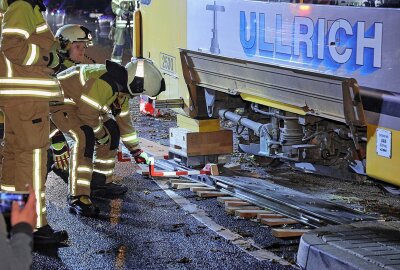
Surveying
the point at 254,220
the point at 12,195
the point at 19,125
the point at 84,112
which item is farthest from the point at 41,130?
the point at 12,195

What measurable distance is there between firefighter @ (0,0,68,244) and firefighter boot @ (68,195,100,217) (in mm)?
907

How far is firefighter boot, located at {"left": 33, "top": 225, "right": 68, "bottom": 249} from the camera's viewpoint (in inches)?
278

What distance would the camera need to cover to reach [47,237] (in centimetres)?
711

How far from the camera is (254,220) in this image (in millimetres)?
7812

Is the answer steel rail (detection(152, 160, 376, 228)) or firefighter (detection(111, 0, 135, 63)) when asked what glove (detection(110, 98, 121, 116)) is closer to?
steel rail (detection(152, 160, 376, 228))

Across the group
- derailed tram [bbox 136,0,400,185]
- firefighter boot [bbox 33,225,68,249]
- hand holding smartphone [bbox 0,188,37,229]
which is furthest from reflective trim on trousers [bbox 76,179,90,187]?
hand holding smartphone [bbox 0,188,37,229]

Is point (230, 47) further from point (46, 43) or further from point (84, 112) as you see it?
point (46, 43)

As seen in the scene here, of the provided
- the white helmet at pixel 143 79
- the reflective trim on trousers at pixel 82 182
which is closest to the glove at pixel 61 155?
the reflective trim on trousers at pixel 82 182

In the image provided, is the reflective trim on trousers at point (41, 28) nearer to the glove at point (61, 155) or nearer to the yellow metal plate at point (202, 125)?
the glove at point (61, 155)

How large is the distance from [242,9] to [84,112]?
66.5 inches

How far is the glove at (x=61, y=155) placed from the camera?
29.1 ft

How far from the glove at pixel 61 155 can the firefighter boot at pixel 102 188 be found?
33 centimetres

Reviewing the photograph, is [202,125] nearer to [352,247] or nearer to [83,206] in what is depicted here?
[83,206]

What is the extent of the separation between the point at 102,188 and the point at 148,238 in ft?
5.61
